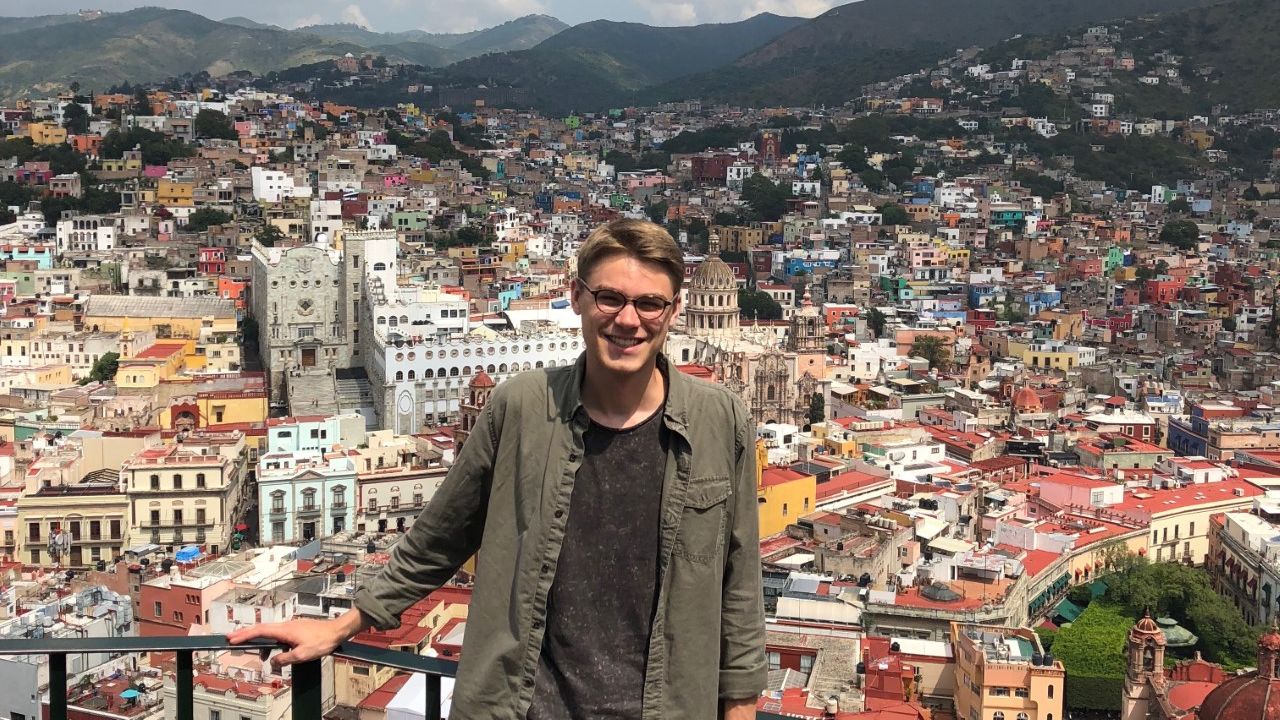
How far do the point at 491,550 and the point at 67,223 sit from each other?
40.5 metres

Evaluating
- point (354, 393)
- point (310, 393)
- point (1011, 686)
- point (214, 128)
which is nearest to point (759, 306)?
point (354, 393)

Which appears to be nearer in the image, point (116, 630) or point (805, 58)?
point (116, 630)

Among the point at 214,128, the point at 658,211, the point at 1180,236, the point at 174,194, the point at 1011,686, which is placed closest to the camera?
the point at 1011,686

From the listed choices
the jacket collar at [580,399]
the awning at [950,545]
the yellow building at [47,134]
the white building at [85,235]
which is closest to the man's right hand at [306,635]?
the jacket collar at [580,399]

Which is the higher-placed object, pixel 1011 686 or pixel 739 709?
pixel 739 709

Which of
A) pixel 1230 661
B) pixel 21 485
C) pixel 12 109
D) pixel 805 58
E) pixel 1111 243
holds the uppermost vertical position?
pixel 805 58

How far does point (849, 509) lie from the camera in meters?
21.1

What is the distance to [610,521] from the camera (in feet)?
8.42

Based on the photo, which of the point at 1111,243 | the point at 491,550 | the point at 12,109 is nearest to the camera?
the point at 491,550

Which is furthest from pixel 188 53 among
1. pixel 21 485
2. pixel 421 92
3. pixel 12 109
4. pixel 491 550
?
pixel 491 550

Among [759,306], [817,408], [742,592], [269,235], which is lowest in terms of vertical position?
[817,408]

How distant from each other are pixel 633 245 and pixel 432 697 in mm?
1042

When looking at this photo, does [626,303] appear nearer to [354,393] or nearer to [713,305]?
[354,393]

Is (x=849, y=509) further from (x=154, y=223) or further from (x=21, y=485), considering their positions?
(x=154, y=223)
